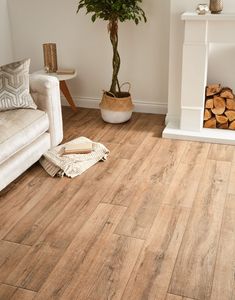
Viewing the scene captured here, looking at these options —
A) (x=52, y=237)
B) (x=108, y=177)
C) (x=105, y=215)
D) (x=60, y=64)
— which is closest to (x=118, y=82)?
(x=60, y=64)

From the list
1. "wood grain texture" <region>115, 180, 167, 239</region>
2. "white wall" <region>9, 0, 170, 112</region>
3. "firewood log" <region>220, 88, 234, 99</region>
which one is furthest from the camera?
"white wall" <region>9, 0, 170, 112</region>

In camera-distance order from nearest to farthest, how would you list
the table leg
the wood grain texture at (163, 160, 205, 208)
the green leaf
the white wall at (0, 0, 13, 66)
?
the wood grain texture at (163, 160, 205, 208), the green leaf, the table leg, the white wall at (0, 0, 13, 66)

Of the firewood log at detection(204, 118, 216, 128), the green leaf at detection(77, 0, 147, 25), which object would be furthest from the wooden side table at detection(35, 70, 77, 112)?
the firewood log at detection(204, 118, 216, 128)

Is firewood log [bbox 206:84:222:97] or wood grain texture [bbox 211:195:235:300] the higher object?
firewood log [bbox 206:84:222:97]

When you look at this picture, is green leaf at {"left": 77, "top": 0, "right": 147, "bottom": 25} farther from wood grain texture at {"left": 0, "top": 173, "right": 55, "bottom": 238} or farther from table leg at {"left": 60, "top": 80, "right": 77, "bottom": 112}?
wood grain texture at {"left": 0, "top": 173, "right": 55, "bottom": 238}

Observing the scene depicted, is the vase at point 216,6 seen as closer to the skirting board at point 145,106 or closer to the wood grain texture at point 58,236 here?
the skirting board at point 145,106

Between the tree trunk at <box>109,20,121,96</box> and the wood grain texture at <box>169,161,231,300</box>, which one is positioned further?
the tree trunk at <box>109,20,121,96</box>

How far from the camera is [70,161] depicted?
3.09 meters

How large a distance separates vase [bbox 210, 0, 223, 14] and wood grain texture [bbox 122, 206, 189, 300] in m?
1.61

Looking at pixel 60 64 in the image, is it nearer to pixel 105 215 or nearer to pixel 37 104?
pixel 37 104

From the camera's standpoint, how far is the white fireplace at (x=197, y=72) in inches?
126

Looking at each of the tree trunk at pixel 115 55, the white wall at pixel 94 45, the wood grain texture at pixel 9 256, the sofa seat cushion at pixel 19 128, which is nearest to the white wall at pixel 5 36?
the white wall at pixel 94 45

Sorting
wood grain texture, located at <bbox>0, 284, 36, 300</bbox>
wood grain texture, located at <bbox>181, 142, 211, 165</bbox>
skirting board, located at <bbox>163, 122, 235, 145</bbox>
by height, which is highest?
skirting board, located at <bbox>163, 122, 235, 145</bbox>

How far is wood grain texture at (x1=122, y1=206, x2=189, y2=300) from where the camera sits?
76.0 inches
